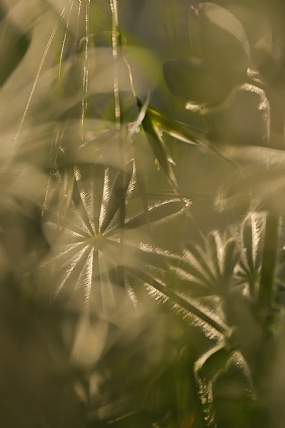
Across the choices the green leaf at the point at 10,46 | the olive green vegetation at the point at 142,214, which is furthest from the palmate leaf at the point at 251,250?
the green leaf at the point at 10,46

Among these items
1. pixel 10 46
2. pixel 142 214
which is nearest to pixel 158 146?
pixel 142 214

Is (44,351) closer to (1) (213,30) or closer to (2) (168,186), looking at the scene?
(2) (168,186)

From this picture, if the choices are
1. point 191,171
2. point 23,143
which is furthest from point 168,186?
point 23,143

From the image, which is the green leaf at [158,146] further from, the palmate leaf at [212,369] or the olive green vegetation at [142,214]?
the palmate leaf at [212,369]

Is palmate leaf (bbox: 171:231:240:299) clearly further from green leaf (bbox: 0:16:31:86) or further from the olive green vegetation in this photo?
green leaf (bbox: 0:16:31:86)

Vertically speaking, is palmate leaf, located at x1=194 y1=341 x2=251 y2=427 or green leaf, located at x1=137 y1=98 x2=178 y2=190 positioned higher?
green leaf, located at x1=137 y1=98 x2=178 y2=190

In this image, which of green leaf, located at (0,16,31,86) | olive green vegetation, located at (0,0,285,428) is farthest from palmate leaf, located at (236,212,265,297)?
green leaf, located at (0,16,31,86)

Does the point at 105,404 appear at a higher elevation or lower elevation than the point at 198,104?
lower
